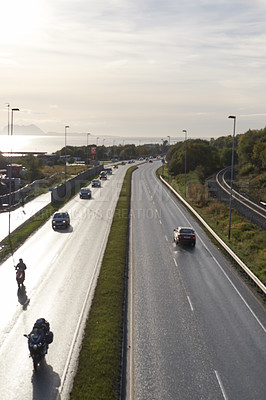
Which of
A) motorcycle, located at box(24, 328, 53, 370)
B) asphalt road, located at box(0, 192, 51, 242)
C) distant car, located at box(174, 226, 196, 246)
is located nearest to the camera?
motorcycle, located at box(24, 328, 53, 370)

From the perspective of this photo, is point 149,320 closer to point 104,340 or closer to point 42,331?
point 104,340

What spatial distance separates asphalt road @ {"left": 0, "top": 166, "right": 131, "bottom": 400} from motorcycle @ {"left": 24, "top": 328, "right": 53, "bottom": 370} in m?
0.46

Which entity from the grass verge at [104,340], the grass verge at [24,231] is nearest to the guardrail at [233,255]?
the grass verge at [104,340]

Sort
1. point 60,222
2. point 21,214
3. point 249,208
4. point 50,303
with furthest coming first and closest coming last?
point 249,208 → point 21,214 → point 60,222 → point 50,303

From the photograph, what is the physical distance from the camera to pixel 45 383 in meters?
14.0

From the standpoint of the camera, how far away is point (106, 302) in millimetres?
20734

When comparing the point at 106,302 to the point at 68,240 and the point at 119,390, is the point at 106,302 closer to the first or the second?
the point at 119,390

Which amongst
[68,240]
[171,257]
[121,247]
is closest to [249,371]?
[171,257]

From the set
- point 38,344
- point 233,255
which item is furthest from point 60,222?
point 38,344

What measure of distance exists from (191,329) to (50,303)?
7550 millimetres

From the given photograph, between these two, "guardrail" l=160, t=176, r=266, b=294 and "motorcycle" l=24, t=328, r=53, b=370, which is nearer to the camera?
"motorcycle" l=24, t=328, r=53, b=370

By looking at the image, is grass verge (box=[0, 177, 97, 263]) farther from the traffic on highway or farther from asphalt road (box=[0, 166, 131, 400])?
the traffic on highway

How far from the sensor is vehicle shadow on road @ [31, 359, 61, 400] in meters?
13.3

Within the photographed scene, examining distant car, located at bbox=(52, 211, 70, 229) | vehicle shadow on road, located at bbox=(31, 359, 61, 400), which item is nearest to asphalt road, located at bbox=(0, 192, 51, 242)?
distant car, located at bbox=(52, 211, 70, 229)
